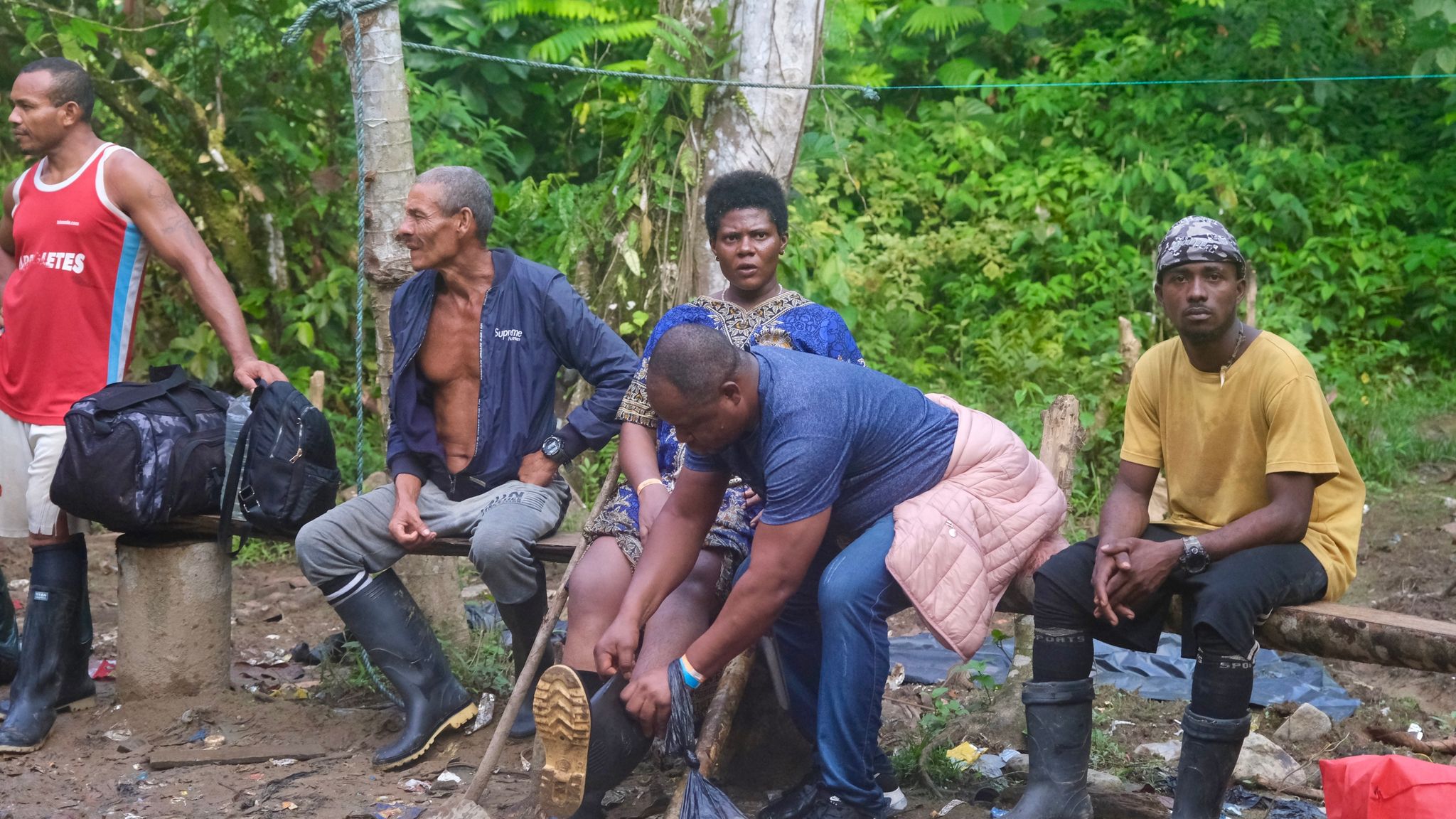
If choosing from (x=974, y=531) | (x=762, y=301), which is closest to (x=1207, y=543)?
(x=974, y=531)

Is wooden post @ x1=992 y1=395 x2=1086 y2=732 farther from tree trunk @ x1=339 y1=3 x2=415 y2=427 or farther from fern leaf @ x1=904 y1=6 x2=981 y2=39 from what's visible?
fern leaf @ x1=904 y1=6 x2=981 y2=39

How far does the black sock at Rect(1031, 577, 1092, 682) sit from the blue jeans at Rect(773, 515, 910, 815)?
39cm

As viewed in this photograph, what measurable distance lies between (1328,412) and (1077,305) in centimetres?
487

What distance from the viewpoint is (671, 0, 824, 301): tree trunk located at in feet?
18.2

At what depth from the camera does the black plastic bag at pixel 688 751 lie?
3.35m

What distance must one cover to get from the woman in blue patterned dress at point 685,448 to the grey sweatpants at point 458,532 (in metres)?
0.26

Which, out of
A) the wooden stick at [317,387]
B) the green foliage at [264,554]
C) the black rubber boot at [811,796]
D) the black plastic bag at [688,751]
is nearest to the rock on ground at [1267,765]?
the black rubber boot at [811,796]

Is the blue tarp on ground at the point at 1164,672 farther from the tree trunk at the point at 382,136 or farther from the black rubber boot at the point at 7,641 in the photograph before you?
the black rubber boot at the point at 7,641

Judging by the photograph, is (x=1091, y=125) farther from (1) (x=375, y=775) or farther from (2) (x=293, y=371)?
(1) (x=375, y=775)

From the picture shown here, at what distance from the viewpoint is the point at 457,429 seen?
14.5 feet

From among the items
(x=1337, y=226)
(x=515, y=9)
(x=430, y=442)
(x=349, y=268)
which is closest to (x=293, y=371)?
(x=349, y=268)

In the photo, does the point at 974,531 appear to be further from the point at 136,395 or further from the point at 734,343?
the point at 136,395

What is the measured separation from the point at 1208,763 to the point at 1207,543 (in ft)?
1.78

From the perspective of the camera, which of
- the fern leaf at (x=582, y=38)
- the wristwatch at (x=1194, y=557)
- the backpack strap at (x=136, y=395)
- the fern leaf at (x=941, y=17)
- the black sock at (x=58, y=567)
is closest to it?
the wristwatch at (x=1194, y=557)
